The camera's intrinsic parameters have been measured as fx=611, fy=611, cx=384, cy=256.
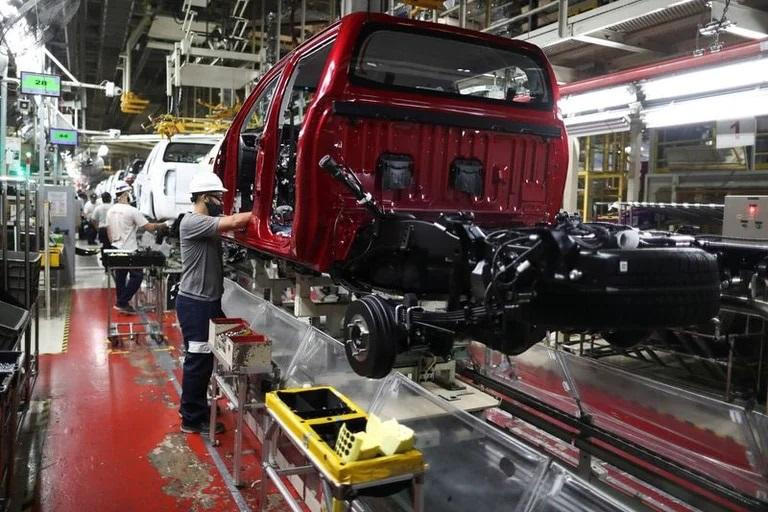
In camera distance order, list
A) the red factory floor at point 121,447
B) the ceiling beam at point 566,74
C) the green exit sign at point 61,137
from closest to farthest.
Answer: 1. the red factory floor at point 121,447
2. the ceiling beam at point 566,74
3. the green exit sign at point 61,137

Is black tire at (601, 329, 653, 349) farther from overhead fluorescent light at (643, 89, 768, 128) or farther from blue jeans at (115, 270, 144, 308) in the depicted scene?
blue jeans at (115, 270, 144, 308)

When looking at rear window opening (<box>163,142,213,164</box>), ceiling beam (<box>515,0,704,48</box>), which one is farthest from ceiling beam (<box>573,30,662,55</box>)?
rear window opening (<box>163,142,213,164</box>)

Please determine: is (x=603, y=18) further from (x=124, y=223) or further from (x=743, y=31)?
(x=124, y=223)

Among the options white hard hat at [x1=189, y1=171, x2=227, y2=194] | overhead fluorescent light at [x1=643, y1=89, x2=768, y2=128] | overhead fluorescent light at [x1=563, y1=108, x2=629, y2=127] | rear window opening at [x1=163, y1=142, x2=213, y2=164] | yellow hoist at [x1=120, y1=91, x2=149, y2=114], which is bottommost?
white hard hat at [x1=189, y1=171, x2=227, y2=194]

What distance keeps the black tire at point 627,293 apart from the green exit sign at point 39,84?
317 inches

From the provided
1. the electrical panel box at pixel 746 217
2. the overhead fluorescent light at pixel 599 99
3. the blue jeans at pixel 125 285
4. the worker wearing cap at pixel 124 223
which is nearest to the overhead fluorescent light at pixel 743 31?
the overhead fluorescent light at pixel 599 99

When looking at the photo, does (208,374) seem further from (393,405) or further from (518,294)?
(518,294)

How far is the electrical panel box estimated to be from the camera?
514 cm

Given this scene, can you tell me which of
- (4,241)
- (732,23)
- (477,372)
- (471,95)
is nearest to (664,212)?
(732,23)

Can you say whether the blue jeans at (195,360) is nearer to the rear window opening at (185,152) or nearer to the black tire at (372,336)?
the black tire at (372,336)

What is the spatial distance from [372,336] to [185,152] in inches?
287

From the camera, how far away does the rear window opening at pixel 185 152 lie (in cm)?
893

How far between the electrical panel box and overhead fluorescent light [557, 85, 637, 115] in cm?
128

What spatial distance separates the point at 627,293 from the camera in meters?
2.19
